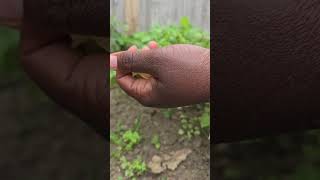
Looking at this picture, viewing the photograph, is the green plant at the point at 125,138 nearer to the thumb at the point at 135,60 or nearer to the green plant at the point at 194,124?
the green plant at the point at 194,124

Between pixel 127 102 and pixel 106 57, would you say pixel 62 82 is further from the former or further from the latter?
pixel 127 102

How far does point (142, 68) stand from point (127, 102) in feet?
3.19

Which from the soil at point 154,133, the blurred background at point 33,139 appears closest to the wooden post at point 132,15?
the soil at point 154,133

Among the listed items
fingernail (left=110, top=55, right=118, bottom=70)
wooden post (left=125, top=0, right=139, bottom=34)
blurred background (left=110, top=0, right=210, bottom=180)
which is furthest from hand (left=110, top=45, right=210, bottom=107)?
wooden post (left=125, top=0, right=139, bottom=34)

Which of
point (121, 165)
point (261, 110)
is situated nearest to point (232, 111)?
point (261, 110)

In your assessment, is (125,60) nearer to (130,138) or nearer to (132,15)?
(130,138)

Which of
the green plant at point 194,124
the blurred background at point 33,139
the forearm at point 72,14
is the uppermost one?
the forearm at point 72,14

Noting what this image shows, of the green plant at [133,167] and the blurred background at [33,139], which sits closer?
the blurred background at [33,139]

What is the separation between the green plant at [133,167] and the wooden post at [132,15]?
57cm

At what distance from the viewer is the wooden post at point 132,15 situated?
1706 mm

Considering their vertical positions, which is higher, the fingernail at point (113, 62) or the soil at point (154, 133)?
the fingernail at point (113, 62)

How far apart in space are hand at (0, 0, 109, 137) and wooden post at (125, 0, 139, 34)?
1.33 metres

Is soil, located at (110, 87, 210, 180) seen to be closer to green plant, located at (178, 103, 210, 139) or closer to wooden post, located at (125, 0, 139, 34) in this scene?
green plant, located at (178, 103, 210, 139)

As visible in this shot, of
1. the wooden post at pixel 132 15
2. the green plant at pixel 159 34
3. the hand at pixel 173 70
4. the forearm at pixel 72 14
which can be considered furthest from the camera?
the wooden post at pixel 132 15
